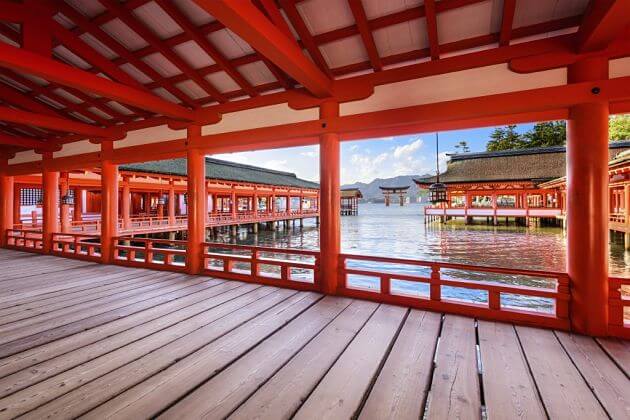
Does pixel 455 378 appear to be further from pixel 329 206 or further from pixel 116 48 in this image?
pixel 116 48

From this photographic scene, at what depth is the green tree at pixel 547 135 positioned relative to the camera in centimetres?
3481

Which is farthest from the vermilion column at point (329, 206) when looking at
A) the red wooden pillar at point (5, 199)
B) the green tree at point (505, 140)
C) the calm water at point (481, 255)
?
the green tree at point (505, 140)

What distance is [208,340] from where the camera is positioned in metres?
3.04

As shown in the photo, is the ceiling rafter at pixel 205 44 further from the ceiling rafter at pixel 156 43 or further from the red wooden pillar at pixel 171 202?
the red wooden pillar at pixel 171 202

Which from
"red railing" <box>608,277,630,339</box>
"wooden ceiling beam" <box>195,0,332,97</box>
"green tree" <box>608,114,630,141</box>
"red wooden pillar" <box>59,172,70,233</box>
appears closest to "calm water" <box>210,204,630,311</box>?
"red railing" <box>608,277,630,339</box>

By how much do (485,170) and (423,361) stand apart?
28.7 m

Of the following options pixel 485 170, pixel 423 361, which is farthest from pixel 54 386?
pixel 485 170

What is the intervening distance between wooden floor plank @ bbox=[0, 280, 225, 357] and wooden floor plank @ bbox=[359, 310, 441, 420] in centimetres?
334

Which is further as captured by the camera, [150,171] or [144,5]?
[150,171]

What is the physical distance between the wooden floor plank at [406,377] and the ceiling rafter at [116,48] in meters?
5.42

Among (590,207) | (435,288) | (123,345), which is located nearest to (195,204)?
(123,345)

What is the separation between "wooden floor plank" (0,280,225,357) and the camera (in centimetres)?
293

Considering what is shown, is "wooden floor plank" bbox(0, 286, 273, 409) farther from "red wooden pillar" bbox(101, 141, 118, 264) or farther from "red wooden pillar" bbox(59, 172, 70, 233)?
"red wooden pillar" bbox(59, 172, 70, 233)

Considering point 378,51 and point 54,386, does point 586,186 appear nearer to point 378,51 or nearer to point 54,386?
point 378,51
